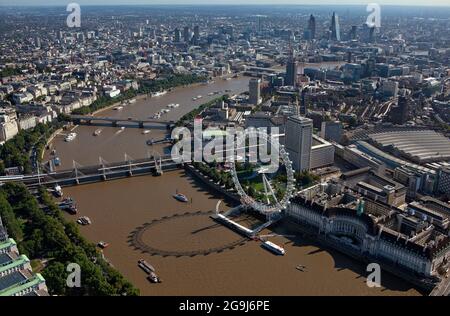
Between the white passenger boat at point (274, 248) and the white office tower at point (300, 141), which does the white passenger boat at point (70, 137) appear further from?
the white passenger boat at point (274, 248)

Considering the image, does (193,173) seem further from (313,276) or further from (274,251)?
(313,276)

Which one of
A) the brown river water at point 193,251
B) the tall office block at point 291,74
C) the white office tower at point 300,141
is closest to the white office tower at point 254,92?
the tall office block at point 291,74

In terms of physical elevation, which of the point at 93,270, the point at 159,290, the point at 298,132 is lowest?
the point at 159,290

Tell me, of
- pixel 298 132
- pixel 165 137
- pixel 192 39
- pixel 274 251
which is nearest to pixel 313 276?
pixel 274 251

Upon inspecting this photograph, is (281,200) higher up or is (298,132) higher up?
(298,132)

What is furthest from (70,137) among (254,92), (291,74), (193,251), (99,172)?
(291,74)

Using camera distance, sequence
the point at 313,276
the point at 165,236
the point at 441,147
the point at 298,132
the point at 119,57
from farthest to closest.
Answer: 1. the point at 119,57
2. the point at 441,147
3. the point at 298,132
4. the point at 165,236
5. the point at 313,276
